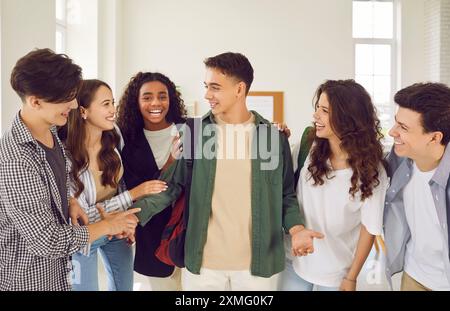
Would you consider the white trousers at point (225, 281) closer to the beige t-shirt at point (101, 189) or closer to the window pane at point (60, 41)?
the beige t-shirt at point (101, 189)

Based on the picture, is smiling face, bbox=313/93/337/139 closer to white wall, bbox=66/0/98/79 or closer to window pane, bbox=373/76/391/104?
white wall, bbox=66/0/98/79

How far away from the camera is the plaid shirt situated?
114 centimetres

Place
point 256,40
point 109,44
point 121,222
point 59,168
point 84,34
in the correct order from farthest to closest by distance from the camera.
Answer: point 256,40 → point 109,44 → point 84,34 → point 121,222 → point 59,168

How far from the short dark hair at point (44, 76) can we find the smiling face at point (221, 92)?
1.81ft

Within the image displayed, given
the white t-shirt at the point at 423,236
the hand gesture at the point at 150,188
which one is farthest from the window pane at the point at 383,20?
the hand gesture at the point at 150,188

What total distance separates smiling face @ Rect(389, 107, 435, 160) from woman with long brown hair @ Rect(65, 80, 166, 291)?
888 millimetres

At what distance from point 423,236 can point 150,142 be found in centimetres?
119

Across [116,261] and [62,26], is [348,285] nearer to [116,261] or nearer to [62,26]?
[116,261]

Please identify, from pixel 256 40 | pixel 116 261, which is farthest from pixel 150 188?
pixel 256 40

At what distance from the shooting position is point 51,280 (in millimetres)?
1265

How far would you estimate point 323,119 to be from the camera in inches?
62.7

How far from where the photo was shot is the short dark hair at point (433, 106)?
146cm

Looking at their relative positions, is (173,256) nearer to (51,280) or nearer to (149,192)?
(149,192)
